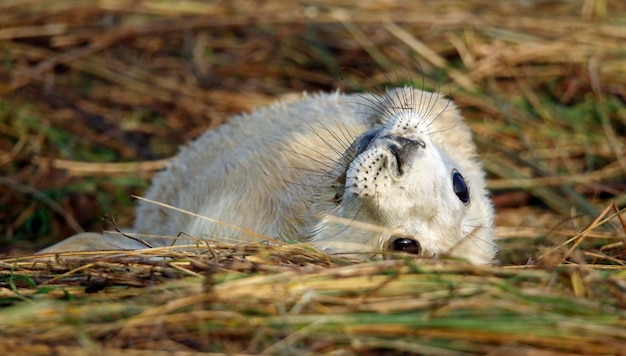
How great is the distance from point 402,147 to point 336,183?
1.36ft

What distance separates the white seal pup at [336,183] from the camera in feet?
11.1

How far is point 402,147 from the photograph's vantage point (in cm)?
336

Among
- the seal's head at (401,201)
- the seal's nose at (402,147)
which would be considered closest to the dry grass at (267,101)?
the seal's head at (401,201)

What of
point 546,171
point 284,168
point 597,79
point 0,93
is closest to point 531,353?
point 284,168

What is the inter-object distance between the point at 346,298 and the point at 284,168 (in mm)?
1480

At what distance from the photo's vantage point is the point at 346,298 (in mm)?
2883

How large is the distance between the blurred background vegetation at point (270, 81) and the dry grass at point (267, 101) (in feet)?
0.05

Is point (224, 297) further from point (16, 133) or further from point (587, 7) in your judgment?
point (587, 7)

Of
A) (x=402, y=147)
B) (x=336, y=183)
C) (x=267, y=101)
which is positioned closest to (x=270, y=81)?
(x=267, y=101)

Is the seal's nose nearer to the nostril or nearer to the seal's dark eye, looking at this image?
the nostril

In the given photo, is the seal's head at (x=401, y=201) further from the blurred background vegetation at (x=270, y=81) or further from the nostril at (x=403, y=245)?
the blurred background vegetation at (x=270, y=81)

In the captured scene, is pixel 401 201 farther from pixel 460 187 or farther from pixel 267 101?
pixel 267 101

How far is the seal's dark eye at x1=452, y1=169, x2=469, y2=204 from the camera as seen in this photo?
3.75 metres

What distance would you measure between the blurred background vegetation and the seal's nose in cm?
209
